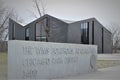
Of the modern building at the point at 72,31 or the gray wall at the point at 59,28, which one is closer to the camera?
the modern building at the point at 72,31

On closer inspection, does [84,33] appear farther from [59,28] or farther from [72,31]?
[59,28]

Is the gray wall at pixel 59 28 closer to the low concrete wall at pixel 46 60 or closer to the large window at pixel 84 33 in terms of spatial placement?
the large window at pixel 84 33

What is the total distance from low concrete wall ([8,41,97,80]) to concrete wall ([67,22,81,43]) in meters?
54.9

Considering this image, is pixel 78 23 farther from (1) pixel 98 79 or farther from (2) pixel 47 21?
(1) pixel 98 79

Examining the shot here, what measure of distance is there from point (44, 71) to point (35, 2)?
95.3 feet

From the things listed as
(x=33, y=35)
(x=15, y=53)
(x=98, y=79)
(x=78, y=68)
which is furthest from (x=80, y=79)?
(x=33, y=35)

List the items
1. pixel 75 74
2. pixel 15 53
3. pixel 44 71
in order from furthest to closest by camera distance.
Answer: pixel 75 74
pixel 44 71
pixel 15 53

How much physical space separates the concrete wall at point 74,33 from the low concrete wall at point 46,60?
54.9 m

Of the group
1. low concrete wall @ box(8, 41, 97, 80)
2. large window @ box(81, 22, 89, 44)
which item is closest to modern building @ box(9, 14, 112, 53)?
large window @ box(81, 22, 89, 44)

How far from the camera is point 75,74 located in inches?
653

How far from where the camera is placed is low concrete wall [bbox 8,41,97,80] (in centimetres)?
1143

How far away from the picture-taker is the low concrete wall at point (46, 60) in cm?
1143

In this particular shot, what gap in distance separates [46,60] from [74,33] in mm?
61476

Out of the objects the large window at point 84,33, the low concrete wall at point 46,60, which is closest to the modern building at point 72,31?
the large window at point 84,33
